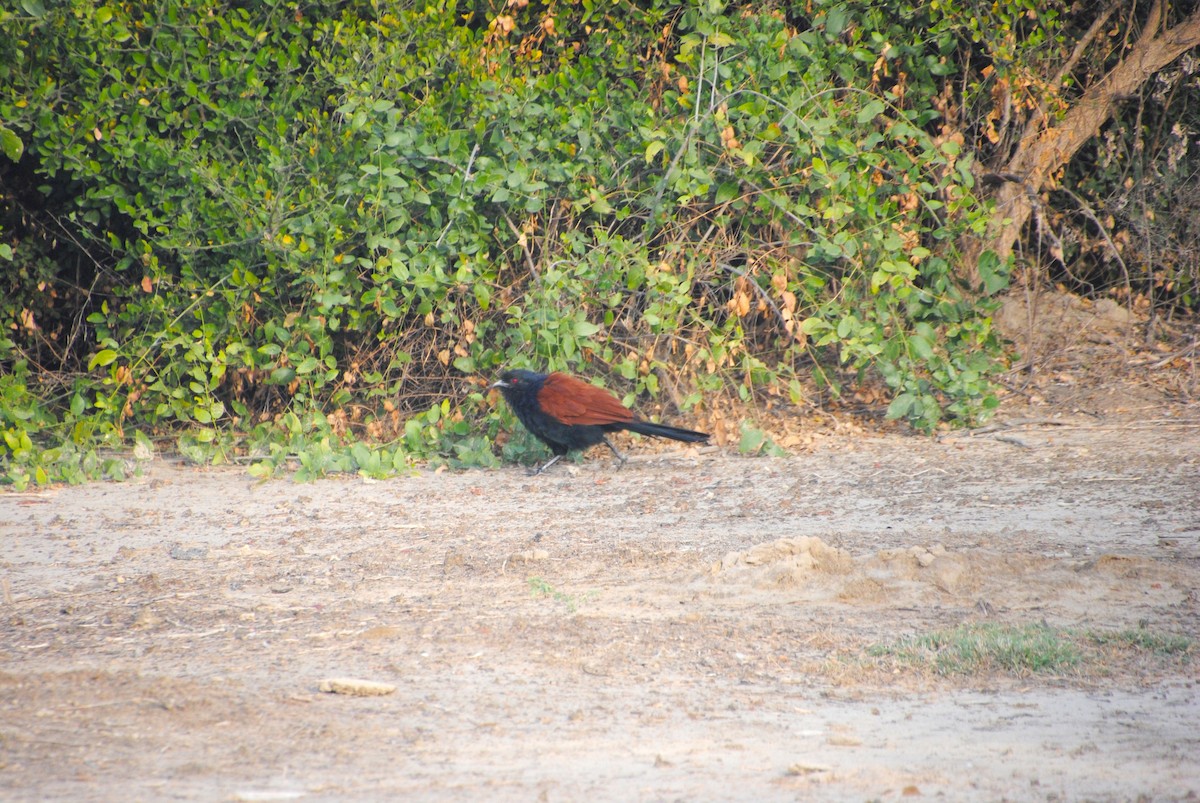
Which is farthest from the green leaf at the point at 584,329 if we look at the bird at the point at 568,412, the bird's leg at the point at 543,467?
the bird's leg at the point at 543,467

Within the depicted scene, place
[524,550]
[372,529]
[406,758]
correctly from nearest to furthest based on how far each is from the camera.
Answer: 1. [406,758]
2. [524,550]
3. [372,529]

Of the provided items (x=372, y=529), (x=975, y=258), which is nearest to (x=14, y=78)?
(x=372, y=529)

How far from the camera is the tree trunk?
30.1ft

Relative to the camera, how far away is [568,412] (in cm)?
750

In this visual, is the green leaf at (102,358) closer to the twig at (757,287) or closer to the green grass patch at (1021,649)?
the twig at (757,287)

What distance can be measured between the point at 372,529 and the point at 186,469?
8.13 ft

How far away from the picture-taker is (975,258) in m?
9.09

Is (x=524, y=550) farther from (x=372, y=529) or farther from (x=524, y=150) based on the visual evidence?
(x=524, y=150)

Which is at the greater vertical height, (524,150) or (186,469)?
(524,150)

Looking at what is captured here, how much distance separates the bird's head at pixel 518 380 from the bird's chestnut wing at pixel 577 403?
0.10m

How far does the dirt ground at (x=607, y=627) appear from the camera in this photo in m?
3.01

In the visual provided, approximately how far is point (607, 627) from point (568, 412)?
10.7ft

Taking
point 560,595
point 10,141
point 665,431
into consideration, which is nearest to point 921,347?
point 665,431

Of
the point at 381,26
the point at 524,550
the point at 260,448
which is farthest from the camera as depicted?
the point at 260,448
